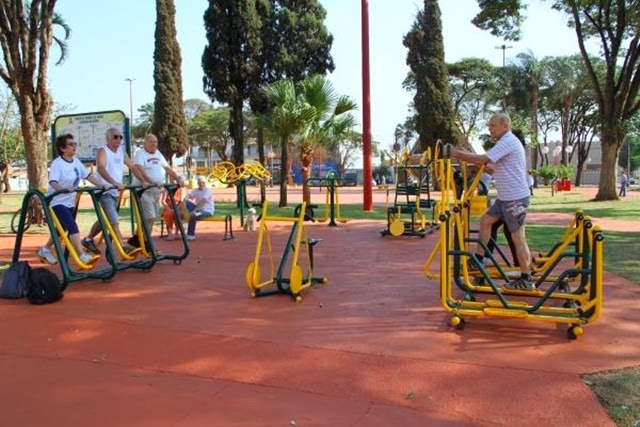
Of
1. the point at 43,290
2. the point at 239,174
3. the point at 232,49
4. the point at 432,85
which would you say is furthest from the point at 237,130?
the point at 43,290

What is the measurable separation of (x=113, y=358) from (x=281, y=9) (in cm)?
2705

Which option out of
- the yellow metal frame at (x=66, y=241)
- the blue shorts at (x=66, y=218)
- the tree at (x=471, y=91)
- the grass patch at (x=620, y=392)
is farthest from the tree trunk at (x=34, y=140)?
the tree at (x=471, y=91)

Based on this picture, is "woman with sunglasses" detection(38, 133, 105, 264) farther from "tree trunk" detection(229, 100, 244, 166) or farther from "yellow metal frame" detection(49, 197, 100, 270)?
"tree trunk" detection(229, 100, 244, 166)

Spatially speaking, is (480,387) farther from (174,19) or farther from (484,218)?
(174,19)

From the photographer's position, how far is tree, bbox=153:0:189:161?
1267 inches

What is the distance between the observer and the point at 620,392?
372 centimetres

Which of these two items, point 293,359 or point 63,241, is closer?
point 293,359

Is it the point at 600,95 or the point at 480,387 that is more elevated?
the point at 600,95

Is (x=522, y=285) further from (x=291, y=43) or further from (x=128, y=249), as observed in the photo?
(x=291, y=43)

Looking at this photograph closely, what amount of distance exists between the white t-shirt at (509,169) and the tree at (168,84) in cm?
2947

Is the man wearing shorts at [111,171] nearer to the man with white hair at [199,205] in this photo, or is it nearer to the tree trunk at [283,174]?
the man with white hair at [199,205]

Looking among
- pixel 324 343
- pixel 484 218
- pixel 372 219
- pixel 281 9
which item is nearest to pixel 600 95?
pixel 372 219

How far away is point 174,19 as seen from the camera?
107ft

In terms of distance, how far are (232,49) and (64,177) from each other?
21.6m
